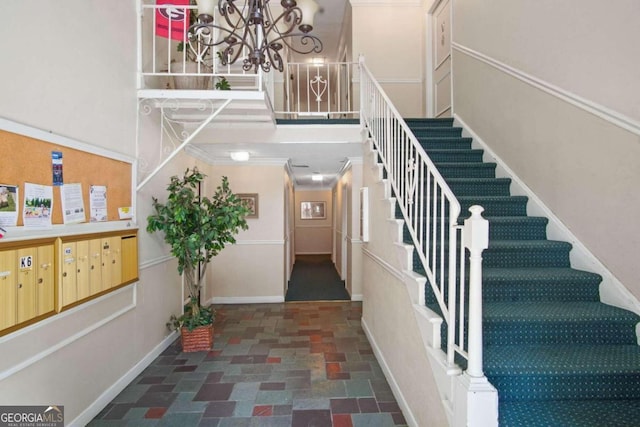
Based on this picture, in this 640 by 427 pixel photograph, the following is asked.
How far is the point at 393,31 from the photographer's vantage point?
16.0 ft

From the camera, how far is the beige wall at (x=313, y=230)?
427 inches

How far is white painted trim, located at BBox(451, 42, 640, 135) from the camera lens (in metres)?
1.74

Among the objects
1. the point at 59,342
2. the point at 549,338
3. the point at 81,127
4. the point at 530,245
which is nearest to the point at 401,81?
the point at 530,245

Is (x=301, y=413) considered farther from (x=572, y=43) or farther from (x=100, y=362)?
(x=572, y=43)

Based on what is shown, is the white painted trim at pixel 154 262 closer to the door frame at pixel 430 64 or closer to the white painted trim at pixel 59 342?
the white painted trim at pixel 59 342

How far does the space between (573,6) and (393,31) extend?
318 centimetres

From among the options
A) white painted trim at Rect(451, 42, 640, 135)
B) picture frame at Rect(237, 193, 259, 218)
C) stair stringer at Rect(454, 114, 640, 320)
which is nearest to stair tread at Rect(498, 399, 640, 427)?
stair stringer at Rect(454, 114, 640, 320)

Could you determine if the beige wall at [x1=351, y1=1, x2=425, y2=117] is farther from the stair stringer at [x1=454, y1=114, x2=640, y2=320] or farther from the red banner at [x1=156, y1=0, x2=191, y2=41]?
the red banner at [x1=156, y1=0, x2=191, y2=41]

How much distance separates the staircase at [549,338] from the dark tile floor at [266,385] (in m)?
0.99

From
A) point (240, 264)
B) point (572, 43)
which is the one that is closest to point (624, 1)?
point (572, 43)

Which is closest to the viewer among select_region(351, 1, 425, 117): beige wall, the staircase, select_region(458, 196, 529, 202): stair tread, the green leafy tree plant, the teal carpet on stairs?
the staircase

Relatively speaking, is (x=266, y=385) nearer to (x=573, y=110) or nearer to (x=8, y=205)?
(x=8, y=205)

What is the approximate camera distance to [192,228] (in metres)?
3.15

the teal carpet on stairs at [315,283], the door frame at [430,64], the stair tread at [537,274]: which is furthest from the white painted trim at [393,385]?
the door frame at [430,64]
